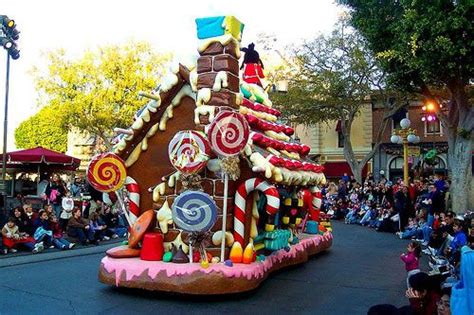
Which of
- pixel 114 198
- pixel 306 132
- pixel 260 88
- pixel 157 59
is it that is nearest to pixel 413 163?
pixel 306 132

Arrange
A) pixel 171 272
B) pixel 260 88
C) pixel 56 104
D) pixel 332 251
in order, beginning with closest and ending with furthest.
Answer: pixel 171 272 → pixel 260 88 → pixel 332 251 → pixel 56 104

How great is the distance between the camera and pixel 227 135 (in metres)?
7.87

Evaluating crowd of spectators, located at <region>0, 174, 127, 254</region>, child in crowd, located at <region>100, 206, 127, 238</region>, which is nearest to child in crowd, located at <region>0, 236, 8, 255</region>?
crowd of spectators, located at <region>0, 174, 127, 254</region>

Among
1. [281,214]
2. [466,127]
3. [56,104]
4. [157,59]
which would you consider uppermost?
[157,59]

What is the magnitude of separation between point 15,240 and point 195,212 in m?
6.90

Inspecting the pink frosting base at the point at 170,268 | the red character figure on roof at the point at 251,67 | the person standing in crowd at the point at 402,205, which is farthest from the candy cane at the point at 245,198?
the person standing in crowd at the point at 402,205

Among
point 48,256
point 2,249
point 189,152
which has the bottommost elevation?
point 48,256

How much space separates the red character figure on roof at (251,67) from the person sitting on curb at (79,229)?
20.3ft

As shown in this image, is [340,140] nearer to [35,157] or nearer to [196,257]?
[35,157]

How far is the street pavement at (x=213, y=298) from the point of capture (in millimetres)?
7348

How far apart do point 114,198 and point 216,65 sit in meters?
3.62

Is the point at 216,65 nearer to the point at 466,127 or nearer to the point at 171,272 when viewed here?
the point at 171,272

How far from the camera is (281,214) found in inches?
425

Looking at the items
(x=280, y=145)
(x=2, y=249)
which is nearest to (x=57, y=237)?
(x=2, y=249)
